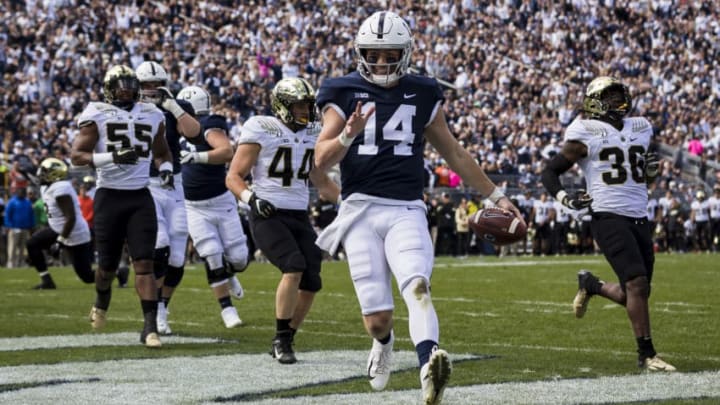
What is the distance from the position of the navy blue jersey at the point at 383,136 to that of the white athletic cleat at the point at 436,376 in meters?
0.92

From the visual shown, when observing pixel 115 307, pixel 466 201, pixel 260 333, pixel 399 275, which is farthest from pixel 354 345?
pixel 466 201

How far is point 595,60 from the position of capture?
34.3 metres

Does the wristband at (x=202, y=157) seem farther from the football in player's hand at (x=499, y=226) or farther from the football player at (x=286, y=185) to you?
the football in player's hand at (x=499, y=226)

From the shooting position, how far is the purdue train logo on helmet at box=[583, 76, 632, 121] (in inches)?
307

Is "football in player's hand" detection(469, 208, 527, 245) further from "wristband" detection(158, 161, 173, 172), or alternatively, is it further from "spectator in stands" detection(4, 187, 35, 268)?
"spectator in stands" detection(4, 187, 35, 268)

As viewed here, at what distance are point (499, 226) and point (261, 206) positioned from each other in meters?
1.98

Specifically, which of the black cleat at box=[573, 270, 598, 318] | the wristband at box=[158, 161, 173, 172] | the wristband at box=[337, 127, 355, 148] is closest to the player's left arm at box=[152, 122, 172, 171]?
the wristband at box=[158, 161, 173, 172]

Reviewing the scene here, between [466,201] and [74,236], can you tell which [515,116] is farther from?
[74,236]

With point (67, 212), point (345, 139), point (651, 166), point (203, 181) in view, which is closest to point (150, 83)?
point (203, 181)

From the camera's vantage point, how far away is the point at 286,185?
26.8 ft

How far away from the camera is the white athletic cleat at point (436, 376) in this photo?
5.11 meters

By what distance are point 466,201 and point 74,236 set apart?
503 inches

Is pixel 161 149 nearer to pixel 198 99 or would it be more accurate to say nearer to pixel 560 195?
pixel 198 99

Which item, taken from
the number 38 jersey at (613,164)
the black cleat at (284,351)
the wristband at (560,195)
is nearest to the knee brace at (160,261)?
the black cleat at (284,351)
